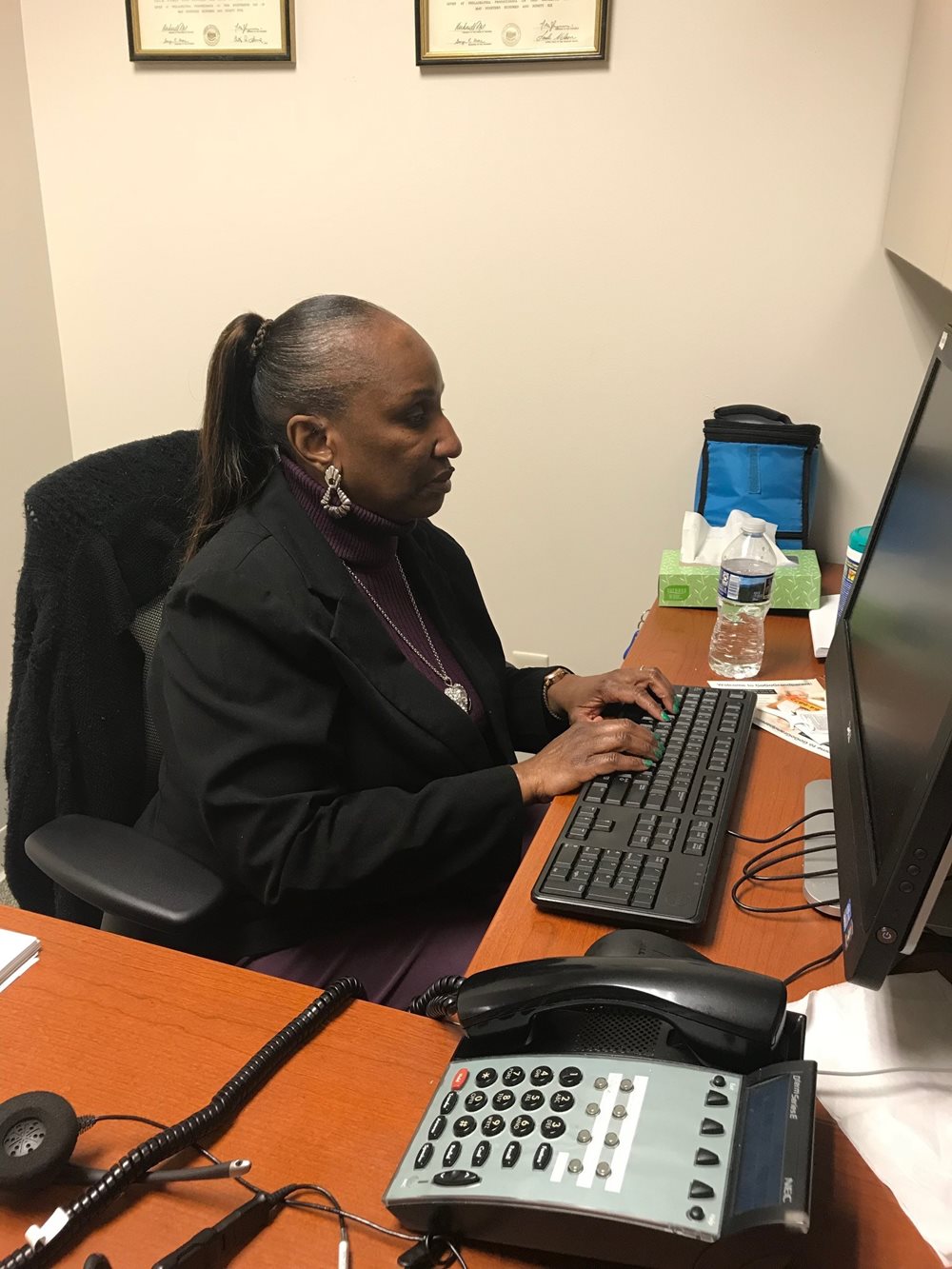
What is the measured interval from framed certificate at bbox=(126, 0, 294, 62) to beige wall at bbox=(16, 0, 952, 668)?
0.04 meters

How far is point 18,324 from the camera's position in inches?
90.6

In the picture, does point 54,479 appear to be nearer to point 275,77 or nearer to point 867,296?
point 275,77

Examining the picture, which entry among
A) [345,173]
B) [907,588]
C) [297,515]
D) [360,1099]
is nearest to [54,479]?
[297,515]

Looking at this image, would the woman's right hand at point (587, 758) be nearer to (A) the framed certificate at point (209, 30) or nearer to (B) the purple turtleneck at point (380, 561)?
(B) the purple turtleneck at point (380, 561)

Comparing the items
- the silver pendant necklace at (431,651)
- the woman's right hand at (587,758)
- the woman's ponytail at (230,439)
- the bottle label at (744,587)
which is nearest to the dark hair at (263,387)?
the woman's ponytail at (230,439)

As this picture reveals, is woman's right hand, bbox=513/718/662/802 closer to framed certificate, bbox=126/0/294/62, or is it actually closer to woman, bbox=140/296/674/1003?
woman, bbox=140/296/674/1003

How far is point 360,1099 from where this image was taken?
2.44 feet

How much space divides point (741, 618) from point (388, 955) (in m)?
0.82

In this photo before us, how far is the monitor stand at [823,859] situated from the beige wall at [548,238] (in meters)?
1.13

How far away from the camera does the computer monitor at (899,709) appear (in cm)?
63

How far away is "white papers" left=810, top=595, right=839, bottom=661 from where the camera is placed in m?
1.55

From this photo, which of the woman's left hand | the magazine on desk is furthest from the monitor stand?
the woman's left hand

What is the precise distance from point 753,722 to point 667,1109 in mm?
780
